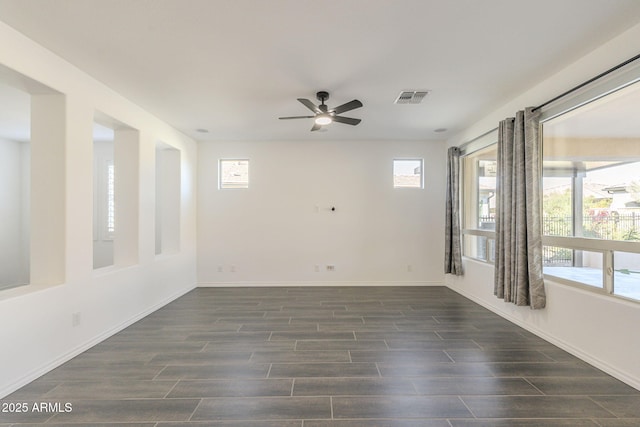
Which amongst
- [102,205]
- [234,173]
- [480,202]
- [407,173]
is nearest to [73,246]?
[234,173]

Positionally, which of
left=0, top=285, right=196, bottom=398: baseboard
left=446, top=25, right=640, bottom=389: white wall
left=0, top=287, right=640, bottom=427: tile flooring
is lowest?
left=0, top=287, right=640, bottom=427: tile flooring

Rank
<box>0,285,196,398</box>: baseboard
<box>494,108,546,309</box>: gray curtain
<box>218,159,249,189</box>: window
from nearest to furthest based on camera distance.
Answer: <box>0,285,196,398</box>: baseboard
<box>494,108,546,309</box>: gray curtain
<box>218,159,249,189</box>: window

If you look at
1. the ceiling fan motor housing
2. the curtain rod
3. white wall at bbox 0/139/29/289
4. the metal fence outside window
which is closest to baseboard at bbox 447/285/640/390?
the metal fence outside window

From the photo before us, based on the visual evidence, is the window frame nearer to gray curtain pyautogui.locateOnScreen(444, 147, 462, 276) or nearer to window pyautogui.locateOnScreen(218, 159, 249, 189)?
gray curtain pyautogui.locateOnScreen(444, 147, 462, 276)

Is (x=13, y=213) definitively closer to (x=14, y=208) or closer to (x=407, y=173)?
(x=14, y=208)

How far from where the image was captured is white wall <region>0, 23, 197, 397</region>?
2387 mm

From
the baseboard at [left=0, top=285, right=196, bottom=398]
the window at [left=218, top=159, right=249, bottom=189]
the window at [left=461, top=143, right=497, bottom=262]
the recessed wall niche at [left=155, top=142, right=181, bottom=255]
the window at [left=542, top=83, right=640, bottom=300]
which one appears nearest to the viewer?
the baseboard at [left=0, top=285, right=196, bottom=398]

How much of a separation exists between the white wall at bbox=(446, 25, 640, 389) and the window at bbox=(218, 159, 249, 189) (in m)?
4.33

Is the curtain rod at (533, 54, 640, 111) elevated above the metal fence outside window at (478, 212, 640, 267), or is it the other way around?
the curtain rod at (533, 54, 640, 111)

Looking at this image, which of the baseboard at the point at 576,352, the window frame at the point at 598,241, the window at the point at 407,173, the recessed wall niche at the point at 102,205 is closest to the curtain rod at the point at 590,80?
the window frame at the point at 598,241

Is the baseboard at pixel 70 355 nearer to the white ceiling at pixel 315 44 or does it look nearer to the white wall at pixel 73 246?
the white wall at pixel 73 246

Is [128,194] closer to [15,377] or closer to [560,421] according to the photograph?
[15,377]

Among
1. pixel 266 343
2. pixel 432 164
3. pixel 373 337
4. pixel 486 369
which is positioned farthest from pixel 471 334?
pixel 432 164

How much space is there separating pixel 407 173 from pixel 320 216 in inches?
73.5
